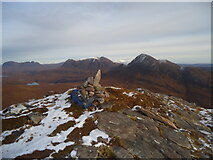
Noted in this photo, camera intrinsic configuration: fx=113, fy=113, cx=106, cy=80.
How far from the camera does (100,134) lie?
1073 centimetres

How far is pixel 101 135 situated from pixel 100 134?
175 mm

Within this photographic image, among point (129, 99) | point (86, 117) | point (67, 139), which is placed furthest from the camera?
point (129, 99)

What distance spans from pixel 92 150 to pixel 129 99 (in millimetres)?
10810

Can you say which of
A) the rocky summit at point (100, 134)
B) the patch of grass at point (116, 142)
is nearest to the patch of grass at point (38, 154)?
the rocky summit at point (100, 134)

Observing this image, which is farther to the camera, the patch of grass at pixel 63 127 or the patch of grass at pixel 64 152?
the patch of grass at pixel 63 127

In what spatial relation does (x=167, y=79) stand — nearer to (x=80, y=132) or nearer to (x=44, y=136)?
(x=80, y=132)

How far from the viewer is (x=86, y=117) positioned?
1366cm

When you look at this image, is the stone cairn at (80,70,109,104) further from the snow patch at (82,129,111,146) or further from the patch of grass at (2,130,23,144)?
the patch of grass at (2,130,23,144)

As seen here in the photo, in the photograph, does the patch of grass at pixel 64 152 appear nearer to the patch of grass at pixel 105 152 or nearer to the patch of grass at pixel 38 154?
the patch of grass at pixel 38 154

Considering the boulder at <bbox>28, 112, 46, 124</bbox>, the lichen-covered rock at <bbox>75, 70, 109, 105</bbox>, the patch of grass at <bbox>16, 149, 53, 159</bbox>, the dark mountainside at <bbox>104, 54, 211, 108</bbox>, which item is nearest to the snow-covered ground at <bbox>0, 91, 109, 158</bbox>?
the patch of grass at <bbox>16, 149, 53, 159</bbox>

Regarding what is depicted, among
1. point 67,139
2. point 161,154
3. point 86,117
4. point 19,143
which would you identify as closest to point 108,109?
point 86,117

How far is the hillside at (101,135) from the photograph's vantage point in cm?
918

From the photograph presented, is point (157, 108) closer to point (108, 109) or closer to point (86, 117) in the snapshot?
point (108, 109)

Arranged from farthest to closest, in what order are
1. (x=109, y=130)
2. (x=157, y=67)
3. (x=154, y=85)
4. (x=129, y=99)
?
(x=157, y=67), (x=154, y=85), (x=129, y=99), (x=109, y=130)
